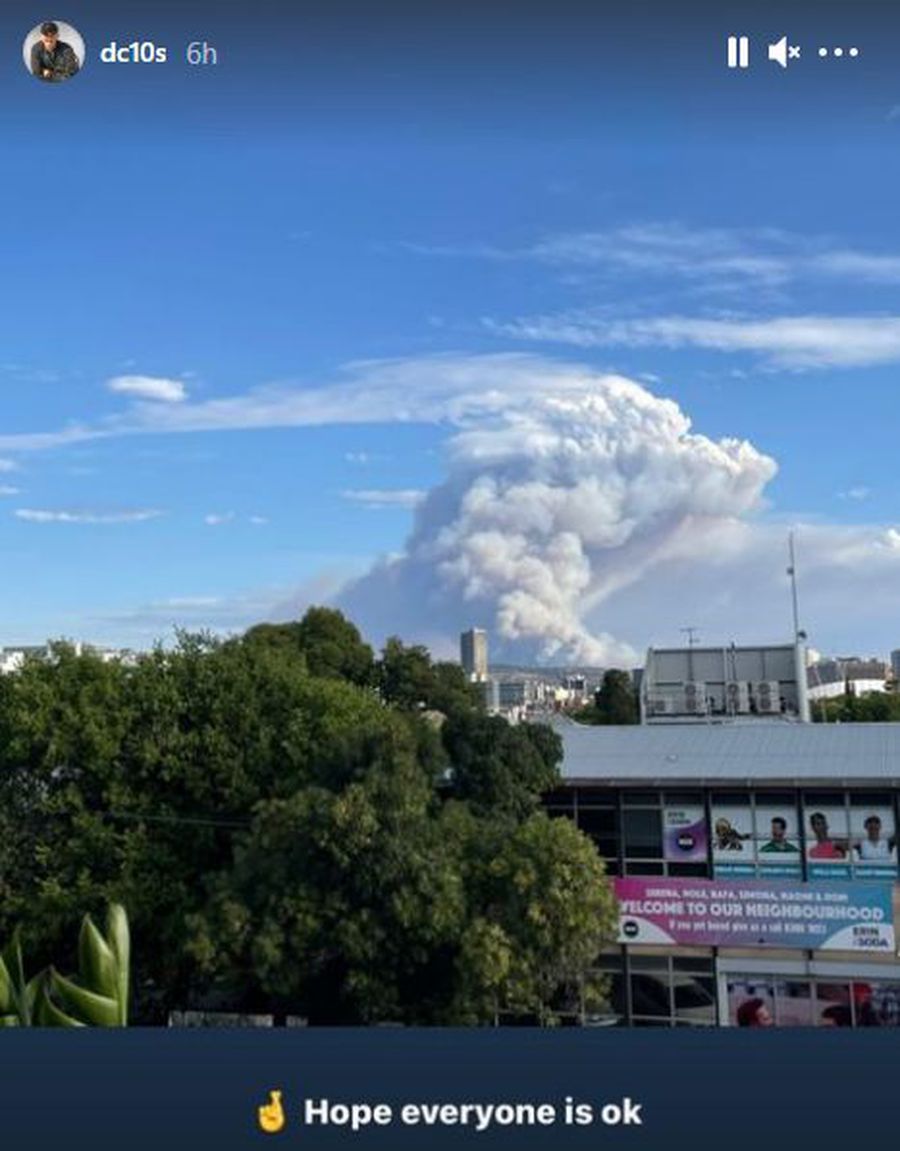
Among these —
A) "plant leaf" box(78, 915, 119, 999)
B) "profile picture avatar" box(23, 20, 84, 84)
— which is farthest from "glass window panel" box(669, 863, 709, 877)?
"profile picture avatar" box(23, 20, 84, 84)

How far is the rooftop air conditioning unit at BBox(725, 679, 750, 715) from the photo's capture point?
12.9m

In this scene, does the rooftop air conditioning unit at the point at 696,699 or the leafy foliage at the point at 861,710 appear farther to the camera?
the leafy foliage at the point at 861,710

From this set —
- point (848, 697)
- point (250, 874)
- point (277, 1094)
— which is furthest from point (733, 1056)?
point (848, 697)

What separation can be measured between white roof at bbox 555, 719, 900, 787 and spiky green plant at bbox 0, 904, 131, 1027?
20.4ft

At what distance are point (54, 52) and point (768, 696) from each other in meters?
11.8

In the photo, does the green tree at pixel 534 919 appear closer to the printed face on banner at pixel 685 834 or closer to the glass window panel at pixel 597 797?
the printed face on banner at pixel 685 834

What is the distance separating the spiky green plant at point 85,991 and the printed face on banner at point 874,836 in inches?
269

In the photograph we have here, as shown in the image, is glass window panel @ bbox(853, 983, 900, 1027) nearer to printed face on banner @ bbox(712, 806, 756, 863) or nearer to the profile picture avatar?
printed face on banner @ bbox(712, 806, 756, 863)

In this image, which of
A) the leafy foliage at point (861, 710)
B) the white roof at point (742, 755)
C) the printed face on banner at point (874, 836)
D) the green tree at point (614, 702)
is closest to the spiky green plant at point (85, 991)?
the white roof at point (742, 755)

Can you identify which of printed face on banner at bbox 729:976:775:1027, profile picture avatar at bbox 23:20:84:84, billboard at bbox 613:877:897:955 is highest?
profile picture avatar at bbox 23:20:84:84

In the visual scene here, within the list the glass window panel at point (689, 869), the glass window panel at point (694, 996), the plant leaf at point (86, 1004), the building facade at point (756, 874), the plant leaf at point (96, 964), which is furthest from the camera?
the glass window panel at point (689, 869)

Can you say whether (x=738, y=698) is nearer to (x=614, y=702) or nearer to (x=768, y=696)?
(x=768, y=696)

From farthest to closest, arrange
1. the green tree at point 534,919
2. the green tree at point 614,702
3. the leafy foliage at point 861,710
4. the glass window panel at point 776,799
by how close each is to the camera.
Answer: the green tree at point 614,702 < the leafy foliage at point 861,710 < the glass window panel at point 776,799 < the green tree at point 534,919

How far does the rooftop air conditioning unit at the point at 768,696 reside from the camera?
12906 mm
